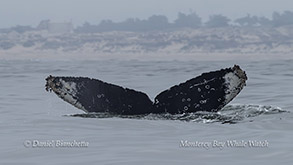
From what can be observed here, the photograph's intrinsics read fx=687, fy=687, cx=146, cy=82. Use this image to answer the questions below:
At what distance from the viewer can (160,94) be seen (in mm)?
13555

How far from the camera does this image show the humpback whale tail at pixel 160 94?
43.0 feet

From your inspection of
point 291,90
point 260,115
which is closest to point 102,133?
point 260,115

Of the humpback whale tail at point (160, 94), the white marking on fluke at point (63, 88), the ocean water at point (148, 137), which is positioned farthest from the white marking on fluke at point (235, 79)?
the white marking on fluke at point (63, 88)

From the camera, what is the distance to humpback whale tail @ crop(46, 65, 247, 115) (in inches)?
516

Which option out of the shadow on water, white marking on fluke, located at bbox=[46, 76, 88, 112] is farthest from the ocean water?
white marking on fluke, located at bbox=[46, 76, 88, 112]

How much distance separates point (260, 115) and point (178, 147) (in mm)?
4864

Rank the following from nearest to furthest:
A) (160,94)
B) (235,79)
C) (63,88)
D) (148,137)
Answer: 1. (148,137)
2. (235,79)
3. (63,88)
4. (160,94)
